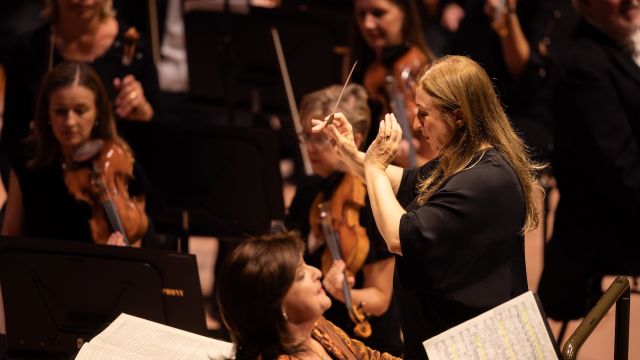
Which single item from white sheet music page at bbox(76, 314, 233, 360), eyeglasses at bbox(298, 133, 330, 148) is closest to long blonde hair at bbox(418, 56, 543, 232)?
white sheet music page at bbox(76, 314, 233, 360)

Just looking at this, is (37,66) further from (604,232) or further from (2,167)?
(604,232)

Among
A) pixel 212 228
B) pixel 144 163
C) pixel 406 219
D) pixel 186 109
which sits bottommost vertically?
pixel 186 109

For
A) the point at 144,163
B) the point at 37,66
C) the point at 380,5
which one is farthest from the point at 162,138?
the point at 380,5

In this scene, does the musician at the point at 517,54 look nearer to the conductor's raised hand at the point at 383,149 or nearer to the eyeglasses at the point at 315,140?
the eyeglasses at the point at 315,140

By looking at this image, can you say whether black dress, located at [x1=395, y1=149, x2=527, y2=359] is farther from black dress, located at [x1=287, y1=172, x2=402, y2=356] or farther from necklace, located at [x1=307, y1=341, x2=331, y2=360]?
black dress, located at [x1=287, y1=172, x2=402, y2=356]

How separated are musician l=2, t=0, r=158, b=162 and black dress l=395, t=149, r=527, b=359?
204 centimetres

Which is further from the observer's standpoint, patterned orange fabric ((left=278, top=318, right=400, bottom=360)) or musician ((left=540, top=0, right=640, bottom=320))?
musician ((left=540, top=0, right=640, bottom=320))

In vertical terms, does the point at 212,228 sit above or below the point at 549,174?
above

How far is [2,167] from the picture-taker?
4.21 m

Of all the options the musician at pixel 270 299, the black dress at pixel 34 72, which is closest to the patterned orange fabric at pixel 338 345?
the musician at pixel 270 299

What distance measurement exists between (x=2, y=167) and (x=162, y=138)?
855mm

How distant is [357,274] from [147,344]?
94 centimetres

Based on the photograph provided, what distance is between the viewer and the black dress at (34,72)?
13.8 ft

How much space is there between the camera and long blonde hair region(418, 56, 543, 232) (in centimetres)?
251
